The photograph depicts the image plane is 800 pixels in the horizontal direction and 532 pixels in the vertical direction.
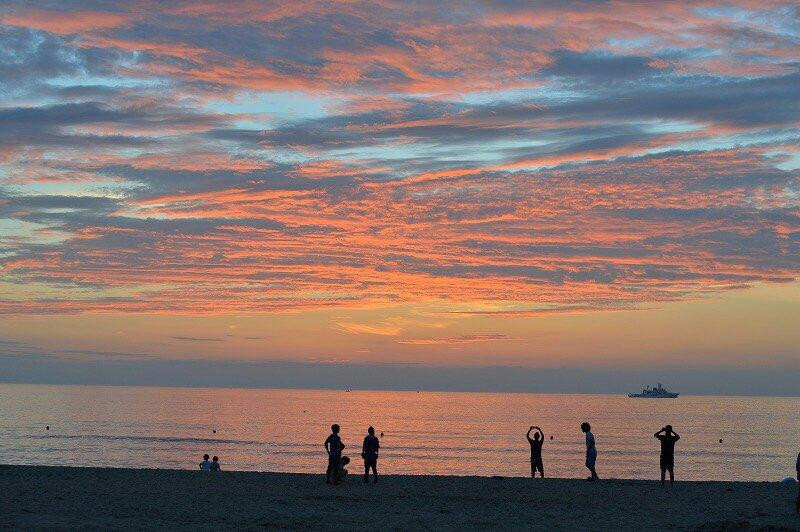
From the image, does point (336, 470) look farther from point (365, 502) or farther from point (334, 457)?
point (365, 502)

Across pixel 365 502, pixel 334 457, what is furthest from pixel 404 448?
pixel 365 502

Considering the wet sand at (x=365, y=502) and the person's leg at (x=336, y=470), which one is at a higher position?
the person's leg at (x=336, y=470)

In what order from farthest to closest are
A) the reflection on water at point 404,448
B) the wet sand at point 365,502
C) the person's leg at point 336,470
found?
the reflection on water at point 404,448
the person's leg at point 336,470
the wet sand at point 365,502

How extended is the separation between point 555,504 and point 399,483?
6.84m

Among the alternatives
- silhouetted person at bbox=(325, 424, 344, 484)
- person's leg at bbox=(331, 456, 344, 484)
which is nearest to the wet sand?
person's leg at bbox=(331, 456, 344, 484)

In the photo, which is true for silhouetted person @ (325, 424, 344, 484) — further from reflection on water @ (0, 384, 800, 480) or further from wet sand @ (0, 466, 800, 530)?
reflection on water @ (0, 384, 800, 480)

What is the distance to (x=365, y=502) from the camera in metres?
24.0

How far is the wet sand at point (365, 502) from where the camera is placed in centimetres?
1989

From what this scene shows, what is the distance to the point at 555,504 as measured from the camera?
24.5 meters

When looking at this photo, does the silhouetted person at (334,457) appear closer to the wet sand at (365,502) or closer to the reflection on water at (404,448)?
the wet sand at (365,502)

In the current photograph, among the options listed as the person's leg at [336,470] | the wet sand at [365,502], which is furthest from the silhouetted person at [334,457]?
the wet sand at [365,502]

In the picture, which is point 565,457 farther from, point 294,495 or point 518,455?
point 294,495

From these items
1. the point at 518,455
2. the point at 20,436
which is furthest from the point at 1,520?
the point at 20,436

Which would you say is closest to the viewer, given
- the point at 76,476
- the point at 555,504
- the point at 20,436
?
the point at 555,504
